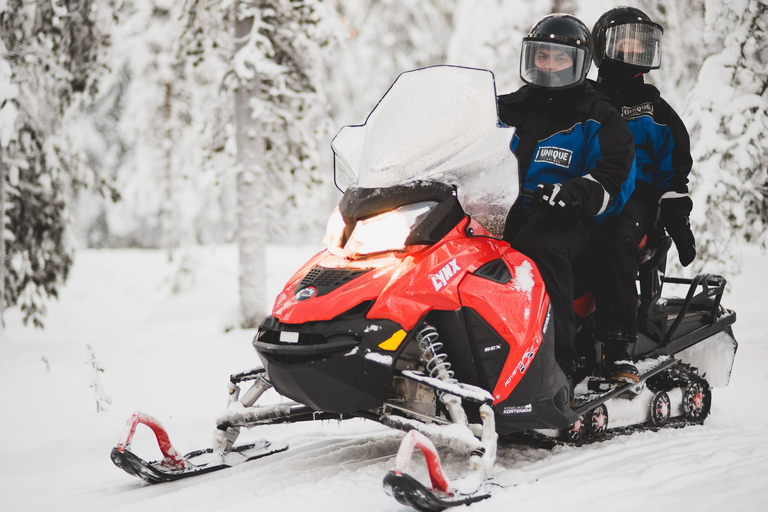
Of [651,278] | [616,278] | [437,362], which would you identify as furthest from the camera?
[651,278]

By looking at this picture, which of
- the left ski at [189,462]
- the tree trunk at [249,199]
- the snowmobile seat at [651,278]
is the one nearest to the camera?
the left ski at [189,462]

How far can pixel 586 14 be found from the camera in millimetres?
10570

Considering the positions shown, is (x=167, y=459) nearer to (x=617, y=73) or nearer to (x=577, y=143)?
(x=577, y=143)

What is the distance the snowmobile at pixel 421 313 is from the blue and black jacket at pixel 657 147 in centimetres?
150

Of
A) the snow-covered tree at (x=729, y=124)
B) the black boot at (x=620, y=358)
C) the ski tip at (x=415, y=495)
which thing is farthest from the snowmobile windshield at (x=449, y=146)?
the snow-covered tree at (x=729, y=124)

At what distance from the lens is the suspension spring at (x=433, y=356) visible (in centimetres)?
282

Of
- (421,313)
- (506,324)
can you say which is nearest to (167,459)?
(421,313)

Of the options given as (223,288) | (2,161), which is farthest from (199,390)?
(223,288)

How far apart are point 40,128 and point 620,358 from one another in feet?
24.1

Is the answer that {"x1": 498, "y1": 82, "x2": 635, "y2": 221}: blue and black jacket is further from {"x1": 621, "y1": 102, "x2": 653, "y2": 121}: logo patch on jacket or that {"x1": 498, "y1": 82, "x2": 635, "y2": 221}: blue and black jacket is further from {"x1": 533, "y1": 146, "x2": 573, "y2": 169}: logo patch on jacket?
{"x1": 621, "y1": 102, "x2": 653, "y2": 121}: logo patch on jacket

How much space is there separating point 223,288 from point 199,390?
1045 centimetres

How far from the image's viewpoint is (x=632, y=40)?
13.9ft

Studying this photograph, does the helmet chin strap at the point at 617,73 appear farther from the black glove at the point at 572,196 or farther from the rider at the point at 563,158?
the black glove at the point at 572,196

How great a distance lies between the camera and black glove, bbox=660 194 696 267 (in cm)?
424
